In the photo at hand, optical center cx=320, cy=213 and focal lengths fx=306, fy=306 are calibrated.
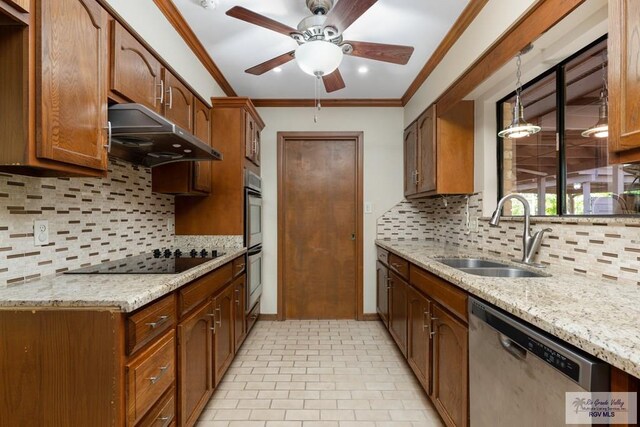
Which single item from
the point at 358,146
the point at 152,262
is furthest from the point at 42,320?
the point at 358,146

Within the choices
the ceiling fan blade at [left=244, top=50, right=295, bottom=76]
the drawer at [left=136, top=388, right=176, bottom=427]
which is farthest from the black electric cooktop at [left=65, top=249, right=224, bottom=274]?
the ceiling fan blade at [left=244, top=50, right=295, bottom=76]

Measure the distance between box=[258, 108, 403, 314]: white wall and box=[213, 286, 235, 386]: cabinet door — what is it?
46.9 inches

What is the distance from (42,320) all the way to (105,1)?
134 centimetres

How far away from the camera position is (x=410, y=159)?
3.19 m

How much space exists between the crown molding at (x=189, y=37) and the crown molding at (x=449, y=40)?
1790mm

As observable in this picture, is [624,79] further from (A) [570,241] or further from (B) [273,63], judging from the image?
(B) [273,63]

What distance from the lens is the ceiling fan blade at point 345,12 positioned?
1438mm

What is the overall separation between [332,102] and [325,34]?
1.61 m

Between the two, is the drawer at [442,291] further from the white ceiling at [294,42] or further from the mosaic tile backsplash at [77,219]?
the mosaic tile backsplash at [77,219]

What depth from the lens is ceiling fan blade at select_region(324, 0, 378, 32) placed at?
4.72ft

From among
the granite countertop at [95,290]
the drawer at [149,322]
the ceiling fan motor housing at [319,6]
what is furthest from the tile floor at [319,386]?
the ceiling fan motor housing at [319,6]

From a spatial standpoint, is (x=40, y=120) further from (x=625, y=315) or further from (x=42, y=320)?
(x=625, y=315)

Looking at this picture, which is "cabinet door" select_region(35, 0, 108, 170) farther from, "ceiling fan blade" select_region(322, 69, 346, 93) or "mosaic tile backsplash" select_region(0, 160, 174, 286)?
"ceiling fan blade" select_region(322, 69, 346, 93)

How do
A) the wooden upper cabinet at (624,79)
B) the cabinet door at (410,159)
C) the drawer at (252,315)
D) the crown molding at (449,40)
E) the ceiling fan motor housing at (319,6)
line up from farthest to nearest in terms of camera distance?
the cabinet door at (410,159), the drawer at (252,315), the crown molding at (449,40), the ceiling fan motor housing at (319,6), the wooden upper cabinet at (624,79)
